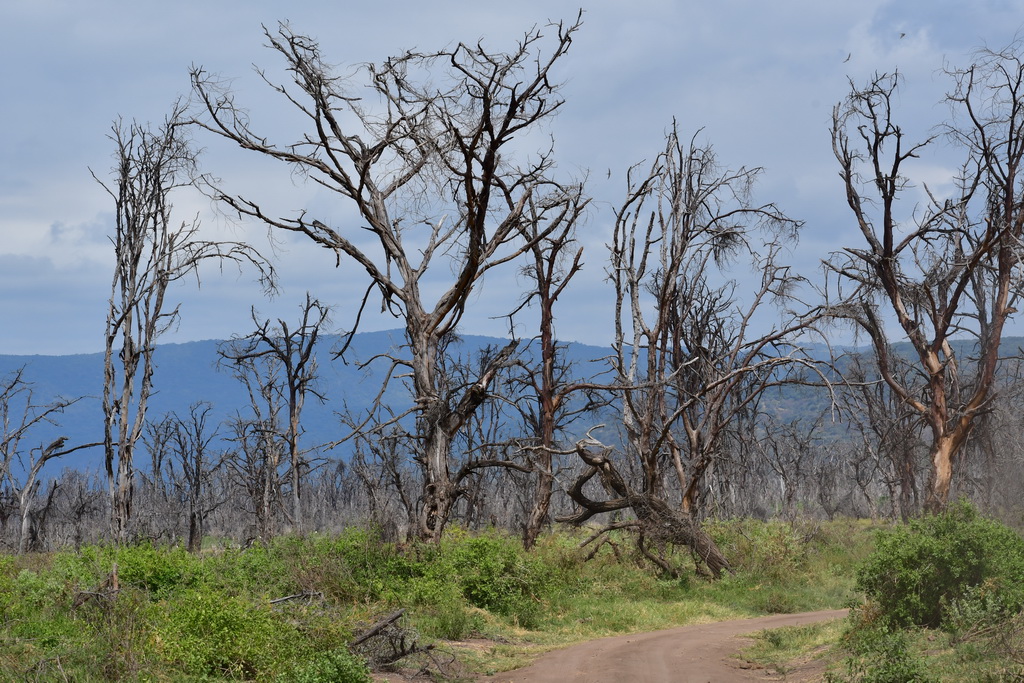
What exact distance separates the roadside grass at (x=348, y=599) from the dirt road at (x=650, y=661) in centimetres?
71

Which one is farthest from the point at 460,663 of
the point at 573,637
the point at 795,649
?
the point at 795,649

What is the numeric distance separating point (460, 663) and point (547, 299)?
11.4 m

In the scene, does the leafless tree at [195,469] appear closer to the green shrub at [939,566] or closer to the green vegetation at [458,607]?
the green vegetation at [458,607]

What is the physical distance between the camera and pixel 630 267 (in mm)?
22938

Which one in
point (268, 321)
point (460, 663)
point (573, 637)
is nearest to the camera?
point (460, 663)

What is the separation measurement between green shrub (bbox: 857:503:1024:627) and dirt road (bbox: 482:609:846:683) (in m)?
2.02

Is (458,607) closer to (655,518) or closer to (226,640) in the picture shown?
(226,640)

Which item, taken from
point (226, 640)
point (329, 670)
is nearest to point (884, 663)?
point (329, 670)

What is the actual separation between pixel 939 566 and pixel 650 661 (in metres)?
3.88

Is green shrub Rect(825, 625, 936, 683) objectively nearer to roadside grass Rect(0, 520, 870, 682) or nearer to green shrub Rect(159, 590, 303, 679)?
roadside grass Rect(0, 520, 870, 682)

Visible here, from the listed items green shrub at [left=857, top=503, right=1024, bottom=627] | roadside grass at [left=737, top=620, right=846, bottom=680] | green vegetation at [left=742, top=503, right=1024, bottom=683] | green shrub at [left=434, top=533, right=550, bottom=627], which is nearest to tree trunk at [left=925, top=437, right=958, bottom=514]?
roadside grass at [left=737, top=620, right=846, bottom=680]

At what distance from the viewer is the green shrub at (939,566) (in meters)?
10.8

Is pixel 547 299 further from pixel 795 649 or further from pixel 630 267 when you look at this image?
pixel 795 649

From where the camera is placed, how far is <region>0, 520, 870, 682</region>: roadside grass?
A: 31.5 ft
